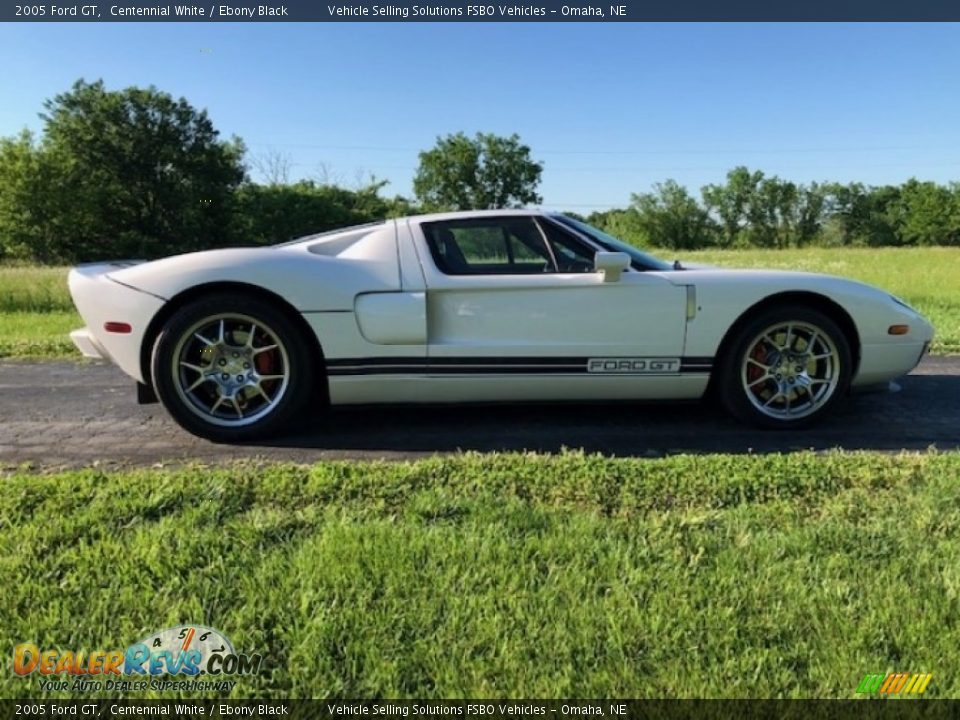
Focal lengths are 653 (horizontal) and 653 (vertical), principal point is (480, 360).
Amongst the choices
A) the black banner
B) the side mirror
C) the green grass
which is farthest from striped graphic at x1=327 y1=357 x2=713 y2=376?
the black banner

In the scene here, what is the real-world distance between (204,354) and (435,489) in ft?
5.28

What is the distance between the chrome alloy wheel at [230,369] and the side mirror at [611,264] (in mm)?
1720

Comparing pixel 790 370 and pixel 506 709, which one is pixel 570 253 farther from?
pixel 506 709

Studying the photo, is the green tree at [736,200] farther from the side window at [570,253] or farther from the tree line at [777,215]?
the side window at [570,253]

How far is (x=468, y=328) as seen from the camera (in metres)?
3.52

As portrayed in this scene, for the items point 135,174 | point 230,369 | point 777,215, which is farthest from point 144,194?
point 777,215

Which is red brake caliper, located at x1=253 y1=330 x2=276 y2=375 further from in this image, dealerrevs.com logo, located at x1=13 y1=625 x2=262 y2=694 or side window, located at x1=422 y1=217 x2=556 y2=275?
dealerrevs.com logo, located at x1=13 y1=625 x2=262 y2=694

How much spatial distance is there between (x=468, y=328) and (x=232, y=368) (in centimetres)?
128

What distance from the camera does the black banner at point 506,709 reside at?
1470 millimetres

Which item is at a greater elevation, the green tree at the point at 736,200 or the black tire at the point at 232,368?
the green tree at the point at 736,200

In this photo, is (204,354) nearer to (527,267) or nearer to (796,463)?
(527,267)

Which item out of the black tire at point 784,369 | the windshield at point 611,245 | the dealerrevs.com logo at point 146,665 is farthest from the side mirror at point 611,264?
the dealerrevs.com logo at point 146,665

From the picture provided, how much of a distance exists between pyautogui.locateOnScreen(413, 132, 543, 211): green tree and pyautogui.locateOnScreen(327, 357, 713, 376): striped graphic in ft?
214

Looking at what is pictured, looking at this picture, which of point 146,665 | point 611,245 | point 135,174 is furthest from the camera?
point 135,174
